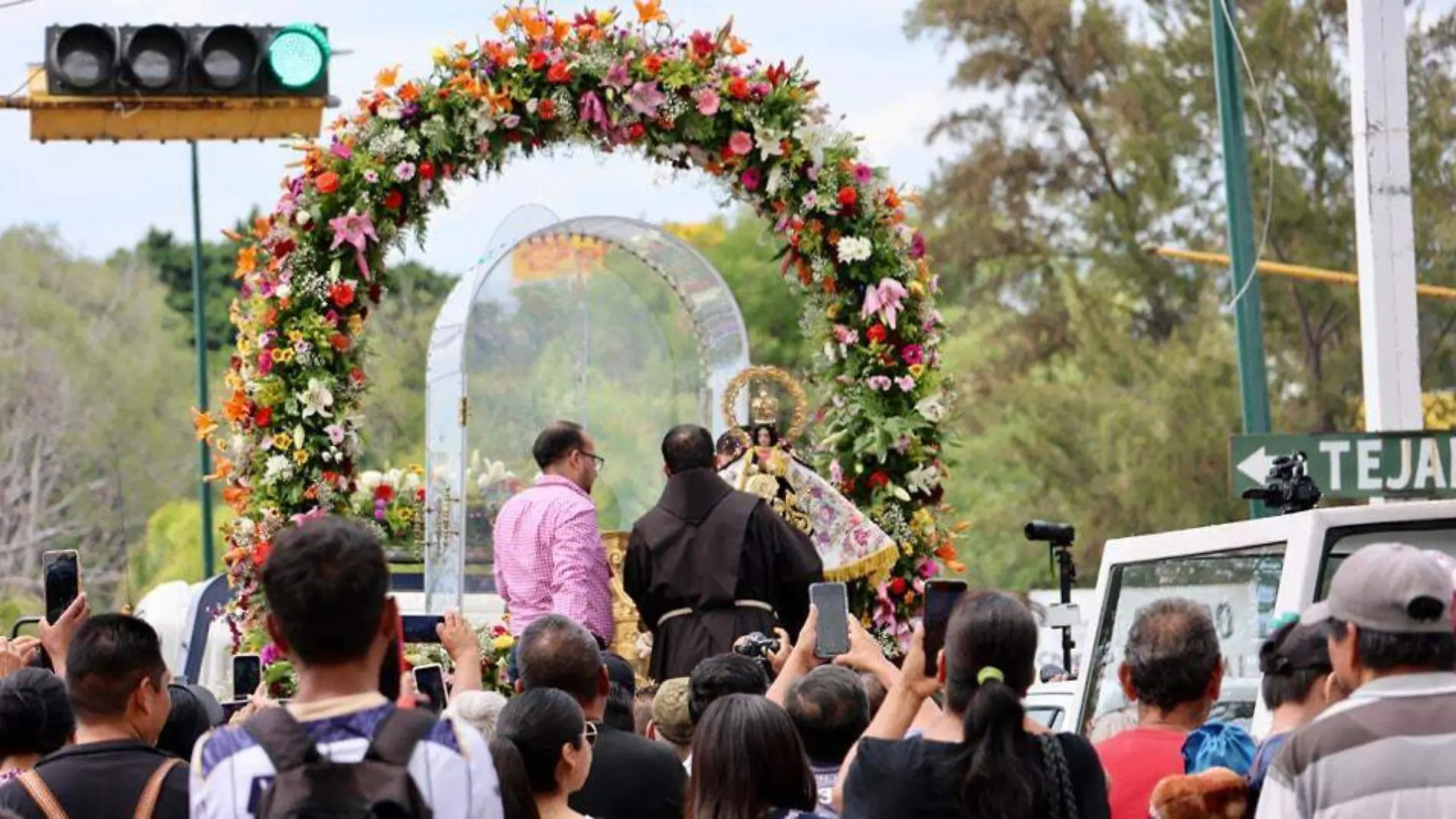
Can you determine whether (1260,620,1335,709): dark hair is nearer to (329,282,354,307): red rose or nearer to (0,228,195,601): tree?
(329,282,354,307): red rose

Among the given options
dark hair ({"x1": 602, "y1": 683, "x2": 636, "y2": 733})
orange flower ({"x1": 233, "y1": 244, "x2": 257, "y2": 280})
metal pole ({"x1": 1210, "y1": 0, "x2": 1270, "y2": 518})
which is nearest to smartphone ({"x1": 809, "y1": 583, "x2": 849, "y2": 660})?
dark hair ({"x1": 602, "y1": 683, "x2": 636, "y2": 733})

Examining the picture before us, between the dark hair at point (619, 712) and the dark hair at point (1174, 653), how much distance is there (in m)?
1.91

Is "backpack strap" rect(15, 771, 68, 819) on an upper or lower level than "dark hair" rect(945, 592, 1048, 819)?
lower

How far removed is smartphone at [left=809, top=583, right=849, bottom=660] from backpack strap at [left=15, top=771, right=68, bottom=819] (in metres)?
2.35

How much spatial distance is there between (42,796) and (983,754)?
2.06 m

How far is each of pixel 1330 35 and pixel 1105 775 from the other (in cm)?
3849

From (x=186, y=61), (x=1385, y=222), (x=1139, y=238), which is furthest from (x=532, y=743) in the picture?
(x=1139, y=238)

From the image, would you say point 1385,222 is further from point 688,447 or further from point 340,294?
point 340,294

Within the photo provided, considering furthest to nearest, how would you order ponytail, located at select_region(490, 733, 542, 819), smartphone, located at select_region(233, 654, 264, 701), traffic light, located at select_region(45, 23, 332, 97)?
1. traffic light, located at select_region(45, 23, 332, 97)
2. smartphone, located at select_region(233, 654, 264, 701)
3. ponytail, located at select_region(490, 733, 542, 819)

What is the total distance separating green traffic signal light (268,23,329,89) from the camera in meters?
14.4

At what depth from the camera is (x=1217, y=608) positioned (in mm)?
8375

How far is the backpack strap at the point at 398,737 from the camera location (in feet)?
14.9

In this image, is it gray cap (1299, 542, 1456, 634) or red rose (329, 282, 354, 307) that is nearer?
gray cap (1299, 542, 1456, 634)

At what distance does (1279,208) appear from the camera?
4212 centimetres
